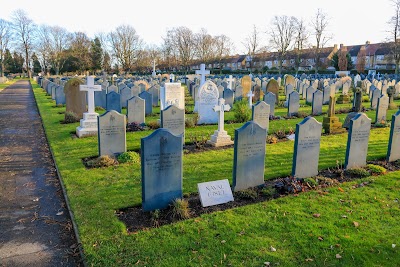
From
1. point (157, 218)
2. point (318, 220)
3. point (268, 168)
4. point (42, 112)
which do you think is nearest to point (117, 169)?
point (157, 218)

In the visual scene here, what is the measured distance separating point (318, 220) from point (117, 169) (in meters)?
4.76

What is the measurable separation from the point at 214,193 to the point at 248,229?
1144mm

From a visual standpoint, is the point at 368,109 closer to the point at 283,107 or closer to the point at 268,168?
the point at 283,107

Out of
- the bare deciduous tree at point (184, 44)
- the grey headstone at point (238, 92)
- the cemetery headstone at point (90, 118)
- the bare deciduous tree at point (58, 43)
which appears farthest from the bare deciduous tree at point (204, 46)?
the cemetery headstone at point (90, 118)

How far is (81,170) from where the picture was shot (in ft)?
26.3

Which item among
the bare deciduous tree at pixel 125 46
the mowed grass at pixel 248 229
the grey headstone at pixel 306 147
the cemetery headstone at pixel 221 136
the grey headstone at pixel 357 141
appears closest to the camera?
the mowed grass at pixel 248 229

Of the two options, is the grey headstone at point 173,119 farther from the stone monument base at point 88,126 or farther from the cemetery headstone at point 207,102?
the cemetery headstone at point 207,102

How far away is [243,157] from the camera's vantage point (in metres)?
6.62

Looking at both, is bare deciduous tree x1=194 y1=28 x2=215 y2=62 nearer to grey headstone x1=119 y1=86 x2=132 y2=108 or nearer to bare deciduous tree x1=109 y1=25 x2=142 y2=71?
bare deciduous tree x1=109 y1=25 x2=142 y2=71

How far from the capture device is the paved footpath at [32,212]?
452cm

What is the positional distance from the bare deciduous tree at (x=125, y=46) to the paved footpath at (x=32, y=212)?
189ft

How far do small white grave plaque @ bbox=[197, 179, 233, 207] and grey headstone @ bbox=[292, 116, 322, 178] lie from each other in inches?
75.9

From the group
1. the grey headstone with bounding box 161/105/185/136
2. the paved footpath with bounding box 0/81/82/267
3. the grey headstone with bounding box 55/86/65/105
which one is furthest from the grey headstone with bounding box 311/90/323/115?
the grey headstone with bounding box 55/86/65/105

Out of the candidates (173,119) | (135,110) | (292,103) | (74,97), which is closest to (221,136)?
(173,119)
